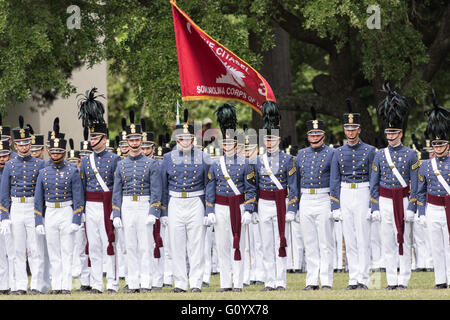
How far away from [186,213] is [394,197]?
8.17 ft

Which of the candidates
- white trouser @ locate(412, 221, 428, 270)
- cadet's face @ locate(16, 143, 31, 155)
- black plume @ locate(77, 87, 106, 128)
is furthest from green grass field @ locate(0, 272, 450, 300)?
white trouser @ locate(412, 221, 428, 270)

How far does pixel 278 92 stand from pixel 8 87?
5248 mm

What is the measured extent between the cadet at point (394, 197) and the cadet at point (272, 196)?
1.05 meters

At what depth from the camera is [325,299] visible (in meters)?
12.1

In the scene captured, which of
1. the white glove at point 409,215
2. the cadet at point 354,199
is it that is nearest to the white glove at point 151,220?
the cadet at point 354,199

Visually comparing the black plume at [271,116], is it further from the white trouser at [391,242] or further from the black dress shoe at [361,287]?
the black dress shoe at [361,287]

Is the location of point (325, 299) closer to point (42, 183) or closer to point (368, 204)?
point (368, 204)

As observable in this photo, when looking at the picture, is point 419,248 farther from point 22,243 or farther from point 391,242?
point 22,243

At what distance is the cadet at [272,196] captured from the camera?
47.1ft

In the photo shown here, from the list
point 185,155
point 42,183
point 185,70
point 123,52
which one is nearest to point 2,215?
point 42,183

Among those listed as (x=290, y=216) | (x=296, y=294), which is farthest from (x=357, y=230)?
(x=296, y=294)

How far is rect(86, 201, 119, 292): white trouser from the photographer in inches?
572

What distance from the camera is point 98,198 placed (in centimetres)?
1473

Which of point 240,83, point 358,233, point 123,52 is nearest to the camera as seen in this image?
point 358,233
